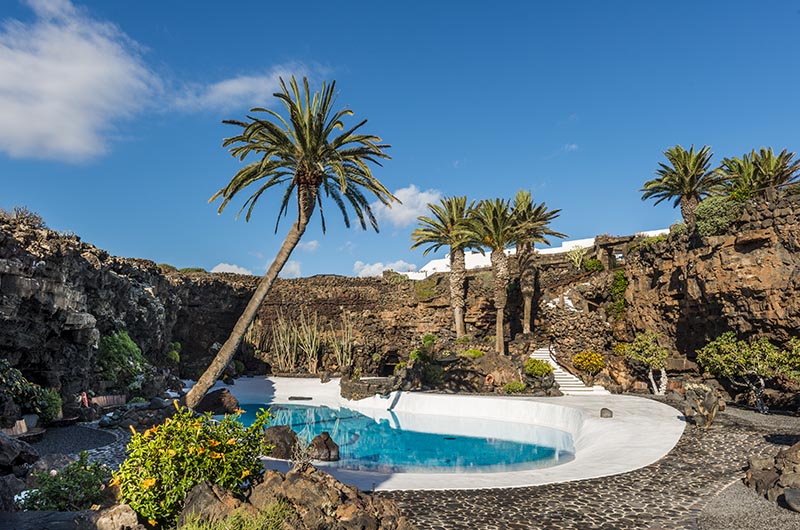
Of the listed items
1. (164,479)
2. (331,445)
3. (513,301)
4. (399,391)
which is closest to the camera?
(164,479)

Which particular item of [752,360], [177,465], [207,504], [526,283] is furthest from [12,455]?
[526,283]

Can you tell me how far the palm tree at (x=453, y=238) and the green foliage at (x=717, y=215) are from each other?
15.6 metres

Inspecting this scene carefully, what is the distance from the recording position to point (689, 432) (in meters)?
14.4

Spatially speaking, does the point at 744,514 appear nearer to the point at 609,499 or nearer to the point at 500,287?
the point at 609,499

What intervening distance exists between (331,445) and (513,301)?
78.4 ft

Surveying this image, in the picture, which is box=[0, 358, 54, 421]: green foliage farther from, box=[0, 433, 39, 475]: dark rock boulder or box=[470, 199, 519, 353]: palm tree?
box=[470, 199, 519, 353]: palm tree

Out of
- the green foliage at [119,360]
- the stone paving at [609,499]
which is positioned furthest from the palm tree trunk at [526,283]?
the green foliage at [119,360]

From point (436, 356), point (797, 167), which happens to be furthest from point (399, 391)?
point (797, 167)

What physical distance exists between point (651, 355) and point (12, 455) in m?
22.9

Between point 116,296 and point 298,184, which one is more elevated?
point 298,184

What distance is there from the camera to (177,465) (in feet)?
20.4

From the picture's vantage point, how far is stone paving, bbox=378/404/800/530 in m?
7.94

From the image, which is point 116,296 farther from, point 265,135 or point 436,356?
point 436,356

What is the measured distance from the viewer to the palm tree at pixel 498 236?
103 ft
